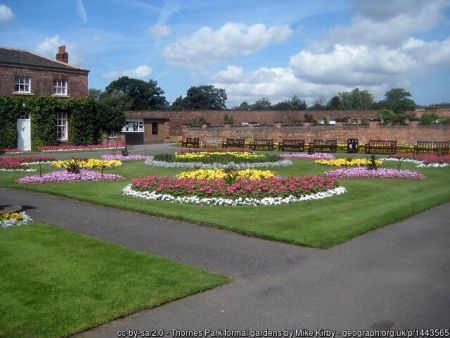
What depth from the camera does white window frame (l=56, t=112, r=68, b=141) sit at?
39.2 m

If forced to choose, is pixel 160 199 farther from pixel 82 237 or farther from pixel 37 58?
pixel 37 58

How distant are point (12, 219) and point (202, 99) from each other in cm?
9289

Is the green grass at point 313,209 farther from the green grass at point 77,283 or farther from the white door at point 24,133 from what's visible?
the white door at point 24,133

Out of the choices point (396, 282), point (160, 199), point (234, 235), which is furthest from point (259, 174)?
point (396, 282)

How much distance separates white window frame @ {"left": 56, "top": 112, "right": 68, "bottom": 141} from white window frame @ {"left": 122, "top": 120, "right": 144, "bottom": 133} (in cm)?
1366

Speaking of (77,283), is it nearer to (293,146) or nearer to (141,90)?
(293,146)

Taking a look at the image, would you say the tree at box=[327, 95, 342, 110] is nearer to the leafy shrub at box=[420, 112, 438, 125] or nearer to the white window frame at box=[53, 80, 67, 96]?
the leafy shrub at box=[420, 112, 438, 125]

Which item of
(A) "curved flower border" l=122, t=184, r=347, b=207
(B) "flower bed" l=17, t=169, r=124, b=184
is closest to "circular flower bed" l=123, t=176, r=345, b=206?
(A) "curved flower border" l=122, t=184, r=347, b=207

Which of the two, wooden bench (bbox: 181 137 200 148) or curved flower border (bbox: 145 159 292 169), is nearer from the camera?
curved flower border (bbox: 145 159 292 169)

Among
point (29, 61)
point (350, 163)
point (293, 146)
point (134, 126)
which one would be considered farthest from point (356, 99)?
point (350, 163)

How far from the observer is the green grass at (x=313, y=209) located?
8.61 meters

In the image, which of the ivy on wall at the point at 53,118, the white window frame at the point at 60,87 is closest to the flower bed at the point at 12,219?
the ivy on wall at the point at 53,118

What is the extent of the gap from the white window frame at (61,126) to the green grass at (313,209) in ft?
79.1

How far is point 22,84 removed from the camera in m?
37.4
